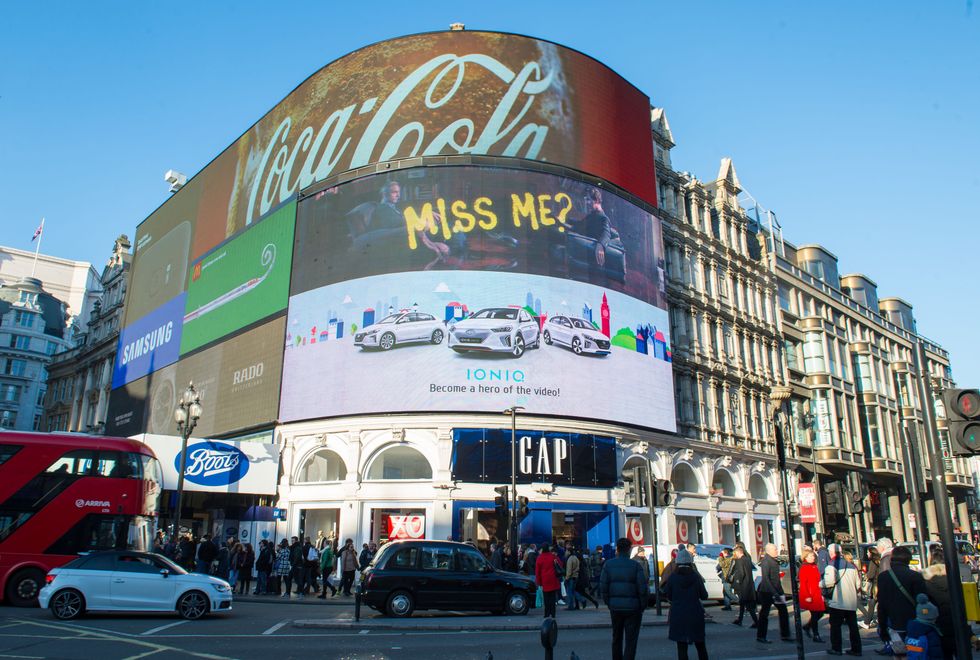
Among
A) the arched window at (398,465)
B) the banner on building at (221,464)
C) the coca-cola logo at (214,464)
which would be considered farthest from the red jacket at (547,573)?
the coca-cola logo at (214,464)

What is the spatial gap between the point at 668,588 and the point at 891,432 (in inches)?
1969

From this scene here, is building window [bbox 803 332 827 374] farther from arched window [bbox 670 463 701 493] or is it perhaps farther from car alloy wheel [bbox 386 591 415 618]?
car alloy wheel [bbox 386 591 415 618]

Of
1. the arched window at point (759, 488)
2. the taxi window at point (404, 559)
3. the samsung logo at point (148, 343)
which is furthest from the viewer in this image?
the samsung logo at point (148, 343)

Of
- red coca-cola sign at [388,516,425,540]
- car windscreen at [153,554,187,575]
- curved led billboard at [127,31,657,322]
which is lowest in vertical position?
car windscreen at [153,554,187,575]

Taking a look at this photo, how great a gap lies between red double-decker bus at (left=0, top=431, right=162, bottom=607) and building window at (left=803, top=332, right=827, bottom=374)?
4281cm

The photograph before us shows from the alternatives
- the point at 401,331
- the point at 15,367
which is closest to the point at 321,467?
A: the point at 401,331

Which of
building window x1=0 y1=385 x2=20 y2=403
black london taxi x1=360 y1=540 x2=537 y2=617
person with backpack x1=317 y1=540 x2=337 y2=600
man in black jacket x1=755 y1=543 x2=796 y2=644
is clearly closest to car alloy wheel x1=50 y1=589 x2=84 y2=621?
black london taxi x1=360 y1=540 x2=537 y2=617

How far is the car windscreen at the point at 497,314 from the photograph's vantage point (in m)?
32.0

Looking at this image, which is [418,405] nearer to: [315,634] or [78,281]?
[315,634]

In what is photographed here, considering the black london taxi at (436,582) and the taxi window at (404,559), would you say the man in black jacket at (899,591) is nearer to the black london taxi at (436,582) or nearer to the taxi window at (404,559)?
the black london taxi at (436,582)

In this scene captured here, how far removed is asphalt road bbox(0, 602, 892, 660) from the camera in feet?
37.3

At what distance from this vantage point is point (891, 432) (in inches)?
2051

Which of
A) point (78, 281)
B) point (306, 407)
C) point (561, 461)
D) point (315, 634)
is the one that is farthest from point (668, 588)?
point (78, 281)

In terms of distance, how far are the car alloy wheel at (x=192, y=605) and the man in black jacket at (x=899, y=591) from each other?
45.1ft
